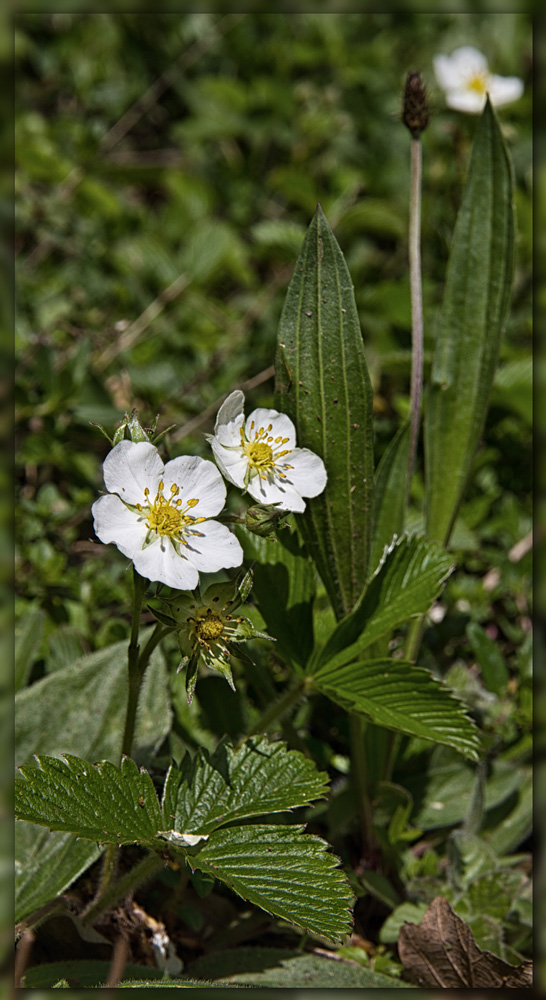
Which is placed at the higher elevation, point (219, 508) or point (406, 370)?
point (406, 370)

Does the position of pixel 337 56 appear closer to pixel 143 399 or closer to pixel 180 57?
pixel 180 57

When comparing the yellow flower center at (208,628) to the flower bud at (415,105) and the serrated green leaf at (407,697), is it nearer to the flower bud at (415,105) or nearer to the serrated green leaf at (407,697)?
the serrated green leaf at (407,697)

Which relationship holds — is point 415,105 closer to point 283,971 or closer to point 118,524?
point 118,524

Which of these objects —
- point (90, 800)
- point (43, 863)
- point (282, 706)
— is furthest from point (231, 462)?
point (43, 863)

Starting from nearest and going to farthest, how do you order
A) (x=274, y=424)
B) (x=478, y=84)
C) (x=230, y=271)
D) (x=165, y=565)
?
(x=165, y=565)
(x=274, y=424)
(x=478, y=84)
(x=230, y=271)

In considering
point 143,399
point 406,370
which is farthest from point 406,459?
point 143,399

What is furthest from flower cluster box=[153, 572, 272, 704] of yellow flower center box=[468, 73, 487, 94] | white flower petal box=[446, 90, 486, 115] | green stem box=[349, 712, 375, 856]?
yellow flower center box=[468, 73, 487, 94]
